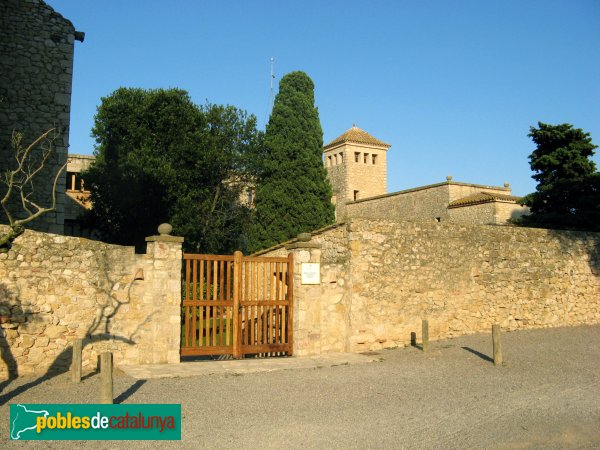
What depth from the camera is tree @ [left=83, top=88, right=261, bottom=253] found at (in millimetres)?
22703

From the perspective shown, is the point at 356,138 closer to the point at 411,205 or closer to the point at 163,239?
the point at 411,205

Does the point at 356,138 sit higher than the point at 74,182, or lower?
higher

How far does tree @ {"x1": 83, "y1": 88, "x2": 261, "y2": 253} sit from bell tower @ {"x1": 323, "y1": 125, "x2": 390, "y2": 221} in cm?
2127

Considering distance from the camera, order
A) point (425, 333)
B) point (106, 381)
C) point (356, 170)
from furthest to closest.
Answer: point (356, 170) → point (425, 333) → point (106, 381)

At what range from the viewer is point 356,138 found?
4641 cm

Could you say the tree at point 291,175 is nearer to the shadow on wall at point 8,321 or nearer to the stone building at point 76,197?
the stone building at point 76,197

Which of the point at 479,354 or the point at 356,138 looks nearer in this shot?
the point at 479,354

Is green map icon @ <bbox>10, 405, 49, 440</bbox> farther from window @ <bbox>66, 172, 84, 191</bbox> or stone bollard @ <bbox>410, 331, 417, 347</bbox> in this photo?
window @ <bbox>66, 172, 84, 191</bbox>

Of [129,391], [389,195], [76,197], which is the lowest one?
[129,391]

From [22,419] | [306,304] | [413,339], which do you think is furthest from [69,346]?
[413,339]

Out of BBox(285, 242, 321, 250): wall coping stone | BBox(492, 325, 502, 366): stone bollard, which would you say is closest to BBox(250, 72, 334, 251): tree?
BBox(285, 242, 321, 250): wall coping stone

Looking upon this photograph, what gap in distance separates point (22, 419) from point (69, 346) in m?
3.50

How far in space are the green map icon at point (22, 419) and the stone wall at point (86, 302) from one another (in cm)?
277

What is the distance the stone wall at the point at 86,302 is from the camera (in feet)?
31.5
